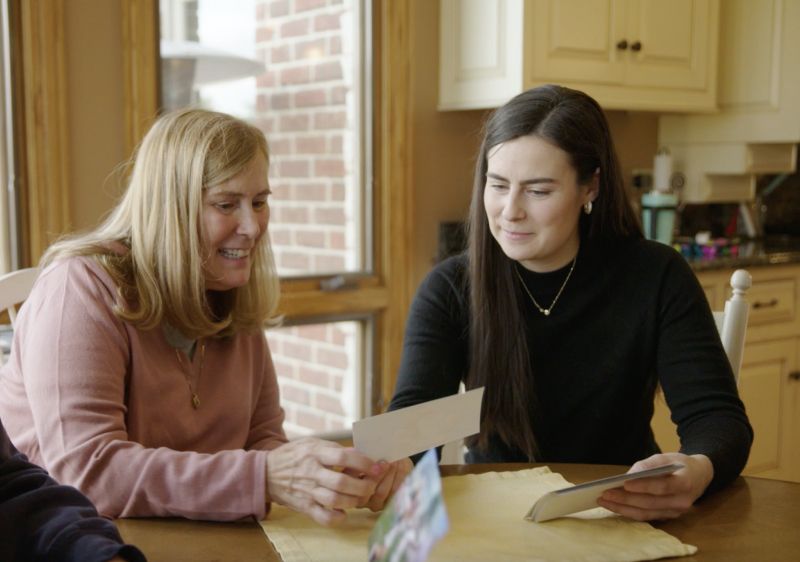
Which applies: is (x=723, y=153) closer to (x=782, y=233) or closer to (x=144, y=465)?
(x=782, y=233)

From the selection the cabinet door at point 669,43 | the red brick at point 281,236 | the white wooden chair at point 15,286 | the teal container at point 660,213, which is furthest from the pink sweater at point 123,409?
the teal container at point 660,213

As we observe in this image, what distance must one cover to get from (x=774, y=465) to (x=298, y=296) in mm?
1883

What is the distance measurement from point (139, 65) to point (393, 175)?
869 millimetres

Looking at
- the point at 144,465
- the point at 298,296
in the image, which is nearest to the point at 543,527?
the point at 144,465

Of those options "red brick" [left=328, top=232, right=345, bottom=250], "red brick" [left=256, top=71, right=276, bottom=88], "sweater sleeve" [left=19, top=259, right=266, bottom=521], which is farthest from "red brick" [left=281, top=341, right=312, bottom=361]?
"sweater sleeve" [left=19, top=259, right=266, bottom=521]

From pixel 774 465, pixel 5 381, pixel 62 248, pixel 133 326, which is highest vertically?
pixel 62 248

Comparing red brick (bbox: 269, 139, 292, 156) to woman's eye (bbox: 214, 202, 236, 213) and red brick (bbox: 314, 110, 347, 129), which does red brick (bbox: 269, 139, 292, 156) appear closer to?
red brick (bbox: 314, 110, 347, 129)

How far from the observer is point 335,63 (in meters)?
3.01

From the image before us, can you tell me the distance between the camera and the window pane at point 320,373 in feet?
10.1

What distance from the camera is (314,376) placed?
3.12m

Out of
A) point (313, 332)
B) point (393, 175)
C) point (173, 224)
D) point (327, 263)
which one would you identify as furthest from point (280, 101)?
point (173, 224)

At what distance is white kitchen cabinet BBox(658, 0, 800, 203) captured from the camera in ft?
11.6

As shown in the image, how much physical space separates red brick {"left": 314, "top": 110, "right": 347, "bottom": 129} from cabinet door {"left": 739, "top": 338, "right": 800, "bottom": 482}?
1604mm

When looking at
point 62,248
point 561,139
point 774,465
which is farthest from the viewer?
point 774,465
